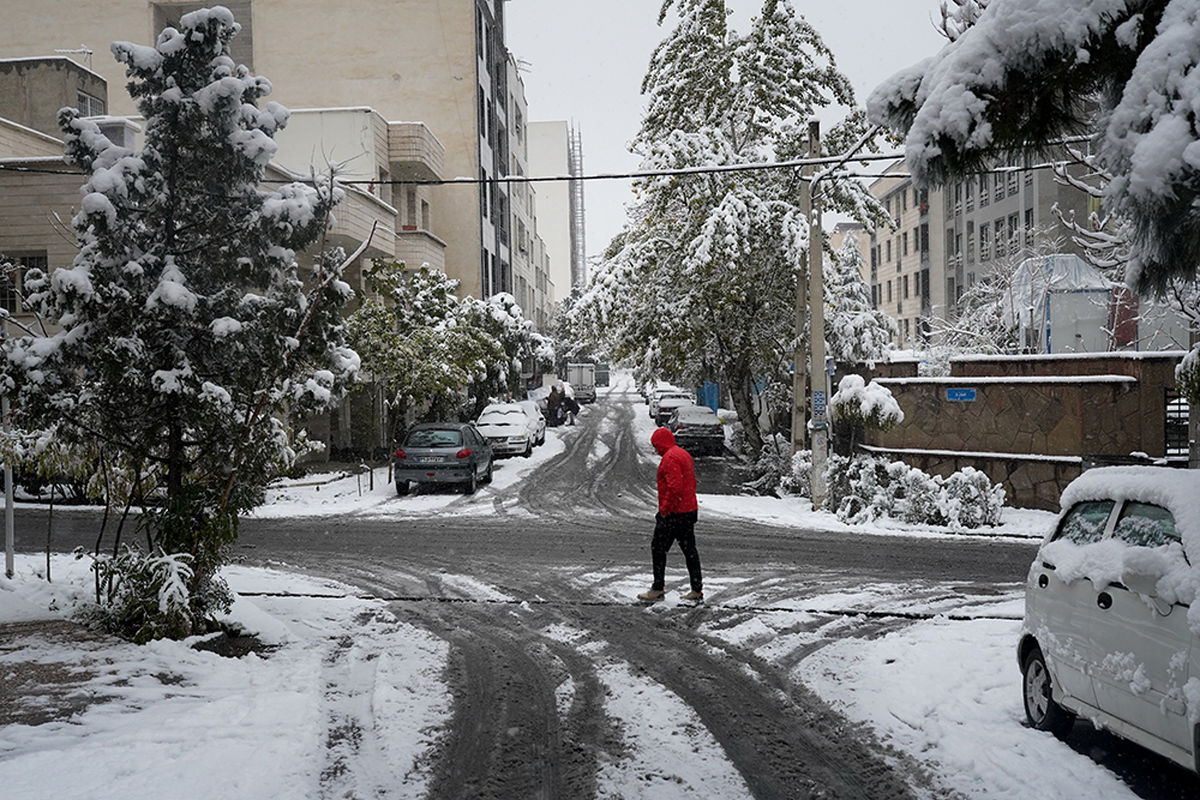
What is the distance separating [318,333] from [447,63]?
36.7 metres

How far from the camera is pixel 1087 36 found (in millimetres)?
4613

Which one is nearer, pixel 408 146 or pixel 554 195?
pixel 408 146

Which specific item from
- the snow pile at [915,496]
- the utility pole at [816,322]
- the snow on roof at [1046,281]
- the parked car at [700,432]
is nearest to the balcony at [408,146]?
the parked car at [700,432]

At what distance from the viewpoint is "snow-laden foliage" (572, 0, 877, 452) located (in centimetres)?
2381

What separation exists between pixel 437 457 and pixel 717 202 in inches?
369

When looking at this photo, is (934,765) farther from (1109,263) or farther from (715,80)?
(715,80)

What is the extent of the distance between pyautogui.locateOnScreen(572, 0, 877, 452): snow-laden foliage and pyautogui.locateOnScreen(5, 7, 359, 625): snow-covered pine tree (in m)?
15.4

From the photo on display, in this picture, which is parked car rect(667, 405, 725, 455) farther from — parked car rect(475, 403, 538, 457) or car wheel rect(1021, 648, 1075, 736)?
car wheel rect(1021, 648, 1075, 736)

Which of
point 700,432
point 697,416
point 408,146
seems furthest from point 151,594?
point 408,146

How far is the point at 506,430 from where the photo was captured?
1180 inches

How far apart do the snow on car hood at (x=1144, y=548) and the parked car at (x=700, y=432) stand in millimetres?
25115

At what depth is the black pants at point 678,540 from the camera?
34.1 ft

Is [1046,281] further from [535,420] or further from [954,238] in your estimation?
[954,238]

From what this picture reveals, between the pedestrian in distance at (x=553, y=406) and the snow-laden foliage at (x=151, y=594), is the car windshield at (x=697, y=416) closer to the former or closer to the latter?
the pedestrian in distance at (x=553, y=406)
